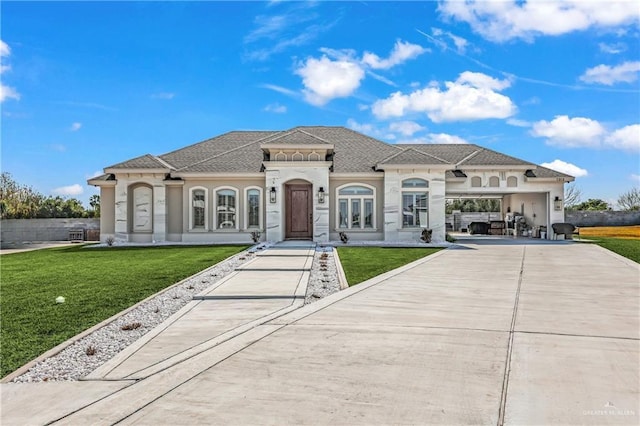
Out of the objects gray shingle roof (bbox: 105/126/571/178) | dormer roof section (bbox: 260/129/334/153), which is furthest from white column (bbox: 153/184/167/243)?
dormer roof section (bbox: 260/129/334/153)

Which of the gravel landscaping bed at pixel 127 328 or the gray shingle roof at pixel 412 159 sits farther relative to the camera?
the gray shingle roof at pixel 412 159

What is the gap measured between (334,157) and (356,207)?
302 centimetres

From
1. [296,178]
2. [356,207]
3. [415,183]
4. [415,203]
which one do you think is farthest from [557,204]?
[296,178]

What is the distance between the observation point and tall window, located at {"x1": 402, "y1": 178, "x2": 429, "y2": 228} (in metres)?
19.3

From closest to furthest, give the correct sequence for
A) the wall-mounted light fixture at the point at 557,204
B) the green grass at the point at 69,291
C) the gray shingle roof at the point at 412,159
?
1. the green grass at the point at 69,291
2. the gray shingle roof at the point at 412,159
3. the wall-mounted light fixture at the point at 557,204

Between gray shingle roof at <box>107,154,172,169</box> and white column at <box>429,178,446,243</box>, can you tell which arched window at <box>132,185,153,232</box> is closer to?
gray shingle roof at <box>107,154,172,169</box>

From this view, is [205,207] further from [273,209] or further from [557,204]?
[557,204]

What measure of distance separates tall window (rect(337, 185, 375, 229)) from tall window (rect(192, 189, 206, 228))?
643 centimetres

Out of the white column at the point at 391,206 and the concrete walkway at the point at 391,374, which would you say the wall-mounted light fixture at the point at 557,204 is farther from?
the concrete walkway at the point at 391,374

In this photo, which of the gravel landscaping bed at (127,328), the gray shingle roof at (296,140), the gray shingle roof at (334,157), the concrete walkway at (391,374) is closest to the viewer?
the concrete walkway at (391,374)

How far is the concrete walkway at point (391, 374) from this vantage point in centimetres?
309

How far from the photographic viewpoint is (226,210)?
19.8 m

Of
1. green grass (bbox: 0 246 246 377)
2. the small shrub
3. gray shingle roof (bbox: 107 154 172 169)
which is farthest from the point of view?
gray shingle roof (bbox: 107 154 172 169)

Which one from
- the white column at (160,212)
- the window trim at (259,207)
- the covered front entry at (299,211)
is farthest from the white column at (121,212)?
the covered front entry at (299,211)
